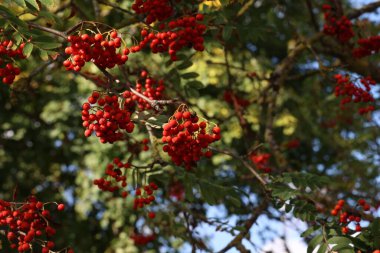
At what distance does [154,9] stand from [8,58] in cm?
106

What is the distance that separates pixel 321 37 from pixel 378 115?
11.8ft

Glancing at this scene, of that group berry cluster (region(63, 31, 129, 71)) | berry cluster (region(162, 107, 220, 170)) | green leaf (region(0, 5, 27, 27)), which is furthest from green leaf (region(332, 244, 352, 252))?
green leaf (region(0, 5, 27, 27))

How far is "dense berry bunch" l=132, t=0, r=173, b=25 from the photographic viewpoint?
3.41m

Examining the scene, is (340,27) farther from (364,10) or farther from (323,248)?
(323,248)

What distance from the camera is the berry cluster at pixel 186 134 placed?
2.42 meters

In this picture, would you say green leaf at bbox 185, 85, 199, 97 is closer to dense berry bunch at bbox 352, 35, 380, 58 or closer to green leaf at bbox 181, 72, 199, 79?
green leaf at bbox 181, 72, 199, 79

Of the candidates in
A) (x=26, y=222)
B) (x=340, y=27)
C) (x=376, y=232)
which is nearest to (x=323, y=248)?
(x=376, y=232)

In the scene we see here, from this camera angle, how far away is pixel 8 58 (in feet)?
9.73

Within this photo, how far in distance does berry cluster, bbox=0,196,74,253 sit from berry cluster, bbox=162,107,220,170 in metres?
0.80

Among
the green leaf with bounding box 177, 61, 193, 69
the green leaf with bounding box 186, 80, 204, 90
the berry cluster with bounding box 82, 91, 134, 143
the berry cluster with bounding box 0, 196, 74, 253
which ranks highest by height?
the green leaf with bounding box 177, 61, 193, 69

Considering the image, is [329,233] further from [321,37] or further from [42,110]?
[42,110]

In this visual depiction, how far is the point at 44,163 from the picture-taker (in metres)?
8.30

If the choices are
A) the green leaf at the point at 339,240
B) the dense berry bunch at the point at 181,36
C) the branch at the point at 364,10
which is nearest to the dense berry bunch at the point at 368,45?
the branch at the point at 364,10

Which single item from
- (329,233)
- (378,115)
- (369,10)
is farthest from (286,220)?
(378,115)
